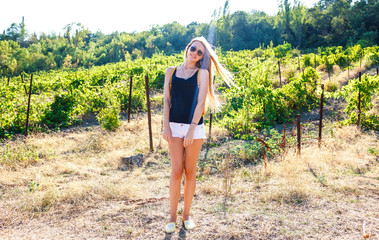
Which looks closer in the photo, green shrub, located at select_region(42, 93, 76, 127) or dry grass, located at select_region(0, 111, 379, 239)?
dry grass, located at select_region(0, 111, 379, 239)

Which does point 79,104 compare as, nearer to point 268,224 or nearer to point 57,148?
point 57,148

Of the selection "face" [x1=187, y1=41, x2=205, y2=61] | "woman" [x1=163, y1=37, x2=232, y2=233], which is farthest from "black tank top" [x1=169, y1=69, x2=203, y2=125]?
"face" [x1=187, y1=41, x2=205, y2=61]

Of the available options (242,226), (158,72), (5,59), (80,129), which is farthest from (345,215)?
(5,59)

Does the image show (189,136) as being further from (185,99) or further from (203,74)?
(203,74)

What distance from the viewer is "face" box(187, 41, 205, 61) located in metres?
2.44

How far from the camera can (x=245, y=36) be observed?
42312 mm

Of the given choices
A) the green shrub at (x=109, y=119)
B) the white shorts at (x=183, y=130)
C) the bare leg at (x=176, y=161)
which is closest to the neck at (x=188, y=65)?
the white shorts at (x=183, y=130)

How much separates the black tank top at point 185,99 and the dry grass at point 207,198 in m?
1.07

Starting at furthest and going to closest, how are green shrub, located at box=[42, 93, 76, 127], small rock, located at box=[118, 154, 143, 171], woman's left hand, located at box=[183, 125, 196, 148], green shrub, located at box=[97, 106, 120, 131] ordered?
green shrub, located at box=[42, 93, 76, 127] → green shrub, located at box=[97, 106, 120, 131] → small rock, located at box=[118, 154, 143, 171] → woman's left hand, located at box=[183, 125, 196, 148]

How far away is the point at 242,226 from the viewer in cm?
277

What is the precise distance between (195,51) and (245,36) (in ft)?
139

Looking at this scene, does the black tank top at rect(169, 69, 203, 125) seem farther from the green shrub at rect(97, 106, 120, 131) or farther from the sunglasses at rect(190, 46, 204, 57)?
the green shrub at rect(97, 106, 120, 131)

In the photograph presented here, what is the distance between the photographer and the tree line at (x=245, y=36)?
29125 mm

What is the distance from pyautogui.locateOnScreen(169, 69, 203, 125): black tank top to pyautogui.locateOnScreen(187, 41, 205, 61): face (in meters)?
0.12
